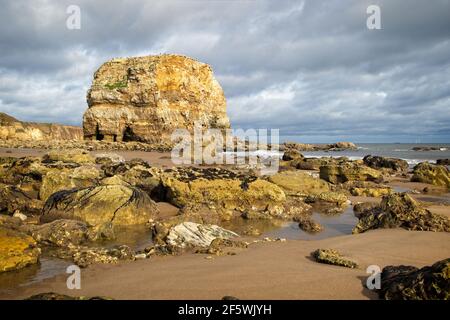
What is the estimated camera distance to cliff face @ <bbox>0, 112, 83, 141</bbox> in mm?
57756

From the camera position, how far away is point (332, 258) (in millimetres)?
5195

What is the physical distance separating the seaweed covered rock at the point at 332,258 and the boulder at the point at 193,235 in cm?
213

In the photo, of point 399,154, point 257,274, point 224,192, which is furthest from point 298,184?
point 399,154

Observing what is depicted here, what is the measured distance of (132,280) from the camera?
4.62 m

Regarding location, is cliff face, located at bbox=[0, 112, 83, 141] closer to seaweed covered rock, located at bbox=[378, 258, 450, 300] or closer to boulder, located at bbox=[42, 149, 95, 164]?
boulder, located at bbox=[42, 149, 95, 164]

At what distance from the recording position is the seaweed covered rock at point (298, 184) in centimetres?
1273

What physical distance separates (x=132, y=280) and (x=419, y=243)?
16.0ft

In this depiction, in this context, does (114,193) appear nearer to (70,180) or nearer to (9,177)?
(70,180)

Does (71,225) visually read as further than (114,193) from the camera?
No

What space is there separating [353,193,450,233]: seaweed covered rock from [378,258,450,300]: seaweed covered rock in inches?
152

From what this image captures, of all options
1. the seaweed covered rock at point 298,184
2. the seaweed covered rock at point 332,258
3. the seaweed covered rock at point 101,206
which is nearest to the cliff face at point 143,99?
the seaweed covered rock at point 298,184

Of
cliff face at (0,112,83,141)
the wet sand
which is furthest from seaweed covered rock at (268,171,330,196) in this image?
cliff face at (0,112,83,141)

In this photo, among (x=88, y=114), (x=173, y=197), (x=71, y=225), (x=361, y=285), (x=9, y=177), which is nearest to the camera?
(x=361, y=285)
